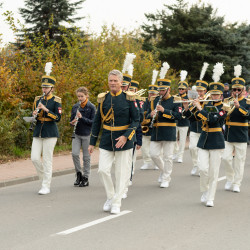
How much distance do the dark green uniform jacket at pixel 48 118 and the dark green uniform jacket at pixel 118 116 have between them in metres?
1.73

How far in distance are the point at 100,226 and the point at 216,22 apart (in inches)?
991

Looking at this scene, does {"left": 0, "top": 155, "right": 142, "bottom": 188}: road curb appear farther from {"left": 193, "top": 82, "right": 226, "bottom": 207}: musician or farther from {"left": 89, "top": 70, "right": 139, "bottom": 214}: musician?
{"left": 193, "top": 82, "right": 226, "bottom": 207}: musician

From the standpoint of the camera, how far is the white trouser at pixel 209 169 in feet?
25.0

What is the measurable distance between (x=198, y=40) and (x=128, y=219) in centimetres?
2488

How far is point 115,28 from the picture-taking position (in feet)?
109

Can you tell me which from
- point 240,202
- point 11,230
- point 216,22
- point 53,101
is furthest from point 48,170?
point 216,22

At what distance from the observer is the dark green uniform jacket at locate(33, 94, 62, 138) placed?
850cm

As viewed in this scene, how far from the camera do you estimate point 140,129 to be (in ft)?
30.2

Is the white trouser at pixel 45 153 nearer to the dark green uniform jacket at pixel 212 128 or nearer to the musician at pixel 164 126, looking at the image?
the musician at pixel 164 126

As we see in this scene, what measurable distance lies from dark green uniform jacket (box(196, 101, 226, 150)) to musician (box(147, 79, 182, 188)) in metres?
1.26

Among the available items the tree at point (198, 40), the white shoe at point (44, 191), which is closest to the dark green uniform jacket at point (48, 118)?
the white shoe at point (44, 191)

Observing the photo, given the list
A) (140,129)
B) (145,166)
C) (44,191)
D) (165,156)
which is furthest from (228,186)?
(44,191)

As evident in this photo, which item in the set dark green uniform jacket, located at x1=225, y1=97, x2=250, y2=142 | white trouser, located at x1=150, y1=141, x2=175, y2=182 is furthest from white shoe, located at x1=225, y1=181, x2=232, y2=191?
white trouser, located at x1=150, y1=141, x2=175, y2=182

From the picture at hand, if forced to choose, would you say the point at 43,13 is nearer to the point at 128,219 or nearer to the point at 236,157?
the point at 236,157
